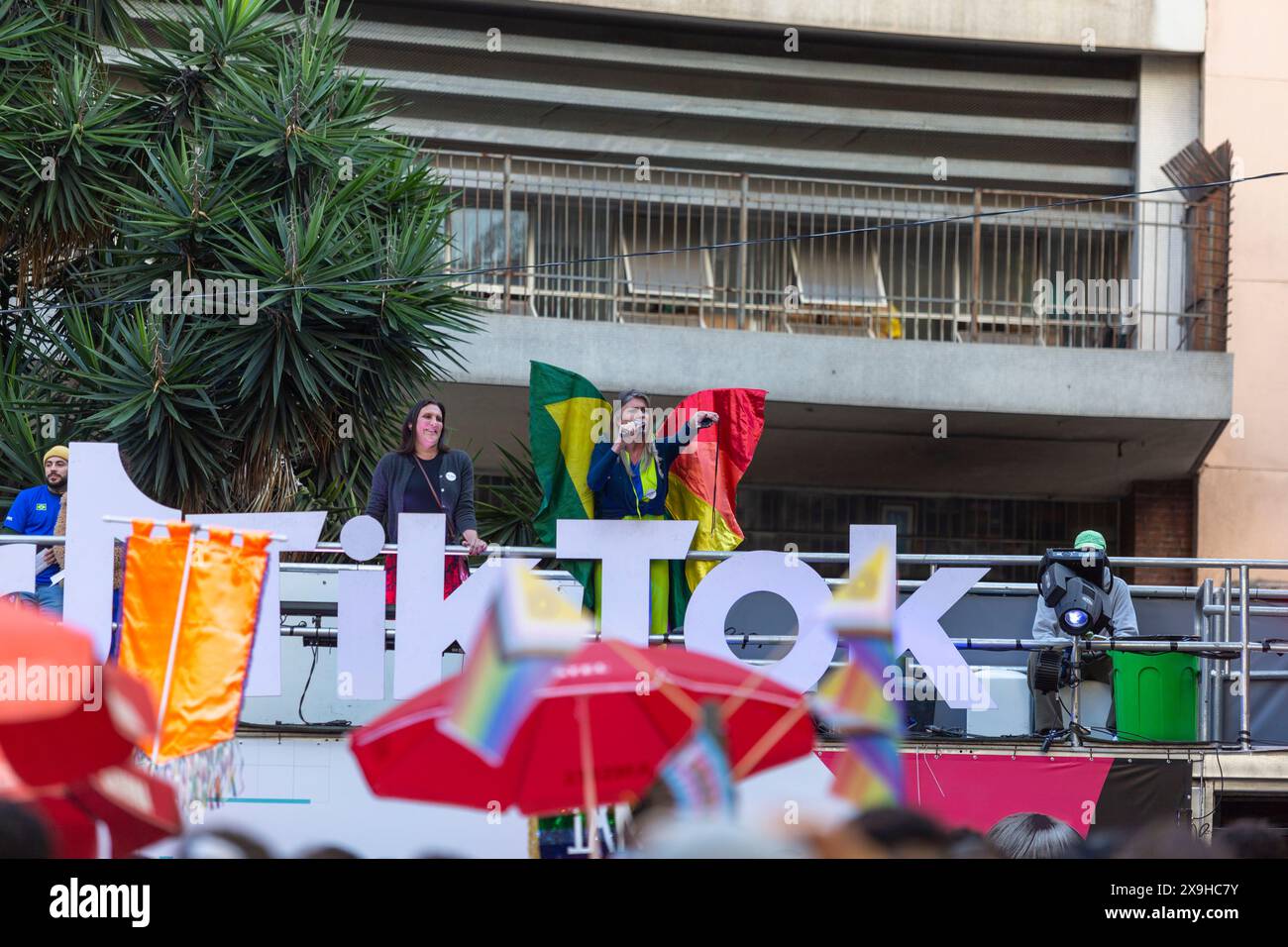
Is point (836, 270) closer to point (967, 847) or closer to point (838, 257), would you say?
point (838, 257)

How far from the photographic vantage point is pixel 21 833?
12.7 ft

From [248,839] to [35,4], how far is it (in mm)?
9642

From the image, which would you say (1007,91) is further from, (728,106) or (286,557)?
(286,557)

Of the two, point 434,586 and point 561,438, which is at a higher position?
point 561,438

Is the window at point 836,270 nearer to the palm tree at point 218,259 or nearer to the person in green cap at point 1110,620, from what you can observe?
the palm tree at point 218,259

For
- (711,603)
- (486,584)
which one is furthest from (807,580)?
(486,584)

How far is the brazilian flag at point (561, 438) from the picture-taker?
28.0 ft

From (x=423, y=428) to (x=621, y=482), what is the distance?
1087 millimetres

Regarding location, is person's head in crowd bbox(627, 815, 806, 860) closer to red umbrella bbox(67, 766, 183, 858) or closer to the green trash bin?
red umbrella bbox(67, 766, 183, 858)

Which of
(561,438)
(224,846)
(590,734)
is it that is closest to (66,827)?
(224,846)

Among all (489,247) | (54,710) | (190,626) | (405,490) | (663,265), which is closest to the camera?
(54,710)

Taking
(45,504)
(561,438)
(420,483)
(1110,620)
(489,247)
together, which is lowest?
(1110,620)

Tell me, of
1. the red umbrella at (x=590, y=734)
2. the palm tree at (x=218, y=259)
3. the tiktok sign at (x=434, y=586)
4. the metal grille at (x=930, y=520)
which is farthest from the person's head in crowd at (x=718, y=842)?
the metal grille at (x=930, y=520)

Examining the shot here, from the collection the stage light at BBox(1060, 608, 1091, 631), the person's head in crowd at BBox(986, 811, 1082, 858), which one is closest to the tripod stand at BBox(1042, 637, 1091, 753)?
the stage light at BBox(1060, 608, 1091, 631)
